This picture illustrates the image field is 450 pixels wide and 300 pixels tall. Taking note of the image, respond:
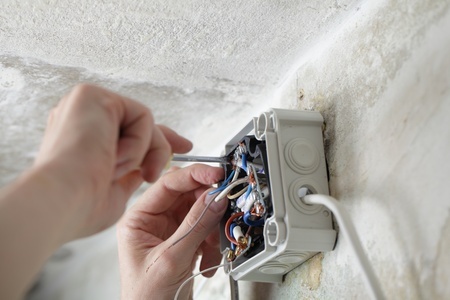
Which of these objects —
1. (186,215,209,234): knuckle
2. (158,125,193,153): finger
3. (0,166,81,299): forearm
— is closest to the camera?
(0,166,81,299): forearm

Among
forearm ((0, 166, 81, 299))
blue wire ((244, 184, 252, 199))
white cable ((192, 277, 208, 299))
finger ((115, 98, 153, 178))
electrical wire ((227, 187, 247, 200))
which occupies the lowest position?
white cable ((192, 277, 208, 299))

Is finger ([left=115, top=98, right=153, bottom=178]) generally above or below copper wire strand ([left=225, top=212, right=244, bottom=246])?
above

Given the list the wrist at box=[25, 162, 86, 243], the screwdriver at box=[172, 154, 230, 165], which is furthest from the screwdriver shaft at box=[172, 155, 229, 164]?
the wrist at box=[25, 162, 86, 243]

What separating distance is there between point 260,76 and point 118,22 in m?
0.33

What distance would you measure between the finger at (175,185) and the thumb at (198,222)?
2.6 inches

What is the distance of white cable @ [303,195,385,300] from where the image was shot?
0.68m

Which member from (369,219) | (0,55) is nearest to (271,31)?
(369,219)

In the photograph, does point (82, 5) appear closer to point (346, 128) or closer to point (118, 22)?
point (118, 22)

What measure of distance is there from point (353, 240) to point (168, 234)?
24.7 inches

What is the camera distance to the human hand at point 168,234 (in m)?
1.06

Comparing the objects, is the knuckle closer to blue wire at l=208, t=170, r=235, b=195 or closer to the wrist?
blue wire at l=208, t=170, r=235, b=195

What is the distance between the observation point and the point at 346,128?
897 millimetres

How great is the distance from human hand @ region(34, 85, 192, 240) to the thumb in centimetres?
27

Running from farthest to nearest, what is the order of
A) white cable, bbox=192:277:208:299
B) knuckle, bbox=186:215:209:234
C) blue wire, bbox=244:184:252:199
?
white cable, bbox=192:277:208:299, knuckle, bbox=186:215:209:234, blue wire, bbox=244:184:252:199
